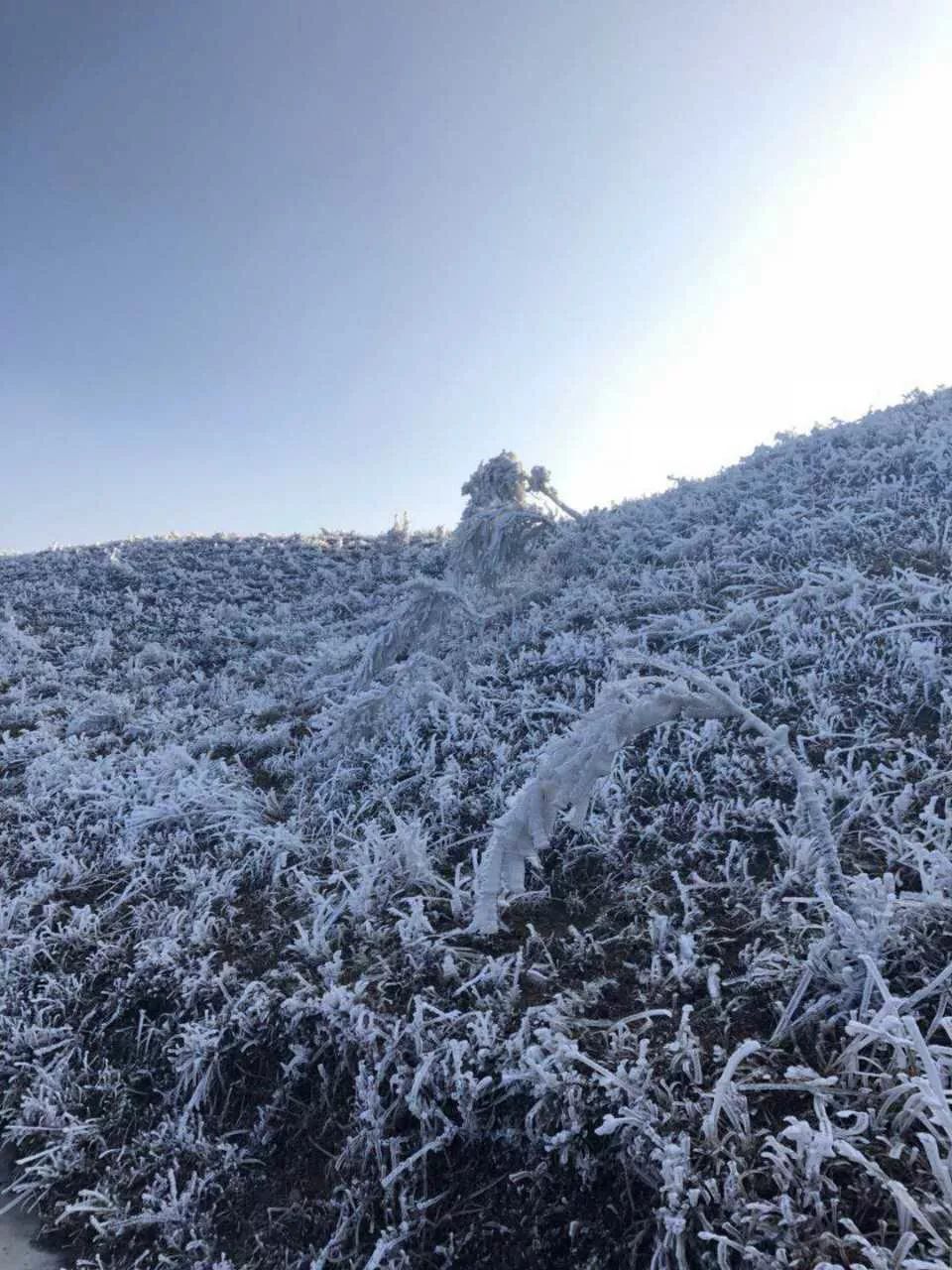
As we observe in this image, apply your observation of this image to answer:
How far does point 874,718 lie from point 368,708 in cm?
467

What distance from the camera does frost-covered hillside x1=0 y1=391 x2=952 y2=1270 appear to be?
8.94 ft

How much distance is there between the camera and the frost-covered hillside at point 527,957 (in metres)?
2.72

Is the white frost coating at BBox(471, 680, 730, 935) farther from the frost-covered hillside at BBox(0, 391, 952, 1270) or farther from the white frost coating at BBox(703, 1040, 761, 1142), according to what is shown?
the white frost coating at BBox(703, 1040, 761, 1142)

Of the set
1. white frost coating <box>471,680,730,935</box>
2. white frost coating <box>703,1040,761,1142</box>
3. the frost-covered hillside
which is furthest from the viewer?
white frost coating <box>471,680,730,935</box>

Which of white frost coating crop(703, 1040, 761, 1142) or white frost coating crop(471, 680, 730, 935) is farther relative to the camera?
white frost coating crop(471, 680, 730, 935)

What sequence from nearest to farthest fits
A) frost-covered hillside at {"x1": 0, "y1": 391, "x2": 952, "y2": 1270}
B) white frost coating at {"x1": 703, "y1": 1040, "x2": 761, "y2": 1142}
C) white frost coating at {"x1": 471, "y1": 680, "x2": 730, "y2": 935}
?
white frost coating at {"x1": 703, "y1": 1040, "x2": 761, "y2": 1142}
frost-covered hillside at {"x1": 0, "y1": 391, "x2": 952, "y2": 1270}
white frost coating at {"x1": 471, "y1": 680, "x2": 730, "y2": 935}

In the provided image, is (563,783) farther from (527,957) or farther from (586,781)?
(527,957)

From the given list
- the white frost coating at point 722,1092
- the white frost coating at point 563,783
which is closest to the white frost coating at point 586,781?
the white frost coating at point 563,783

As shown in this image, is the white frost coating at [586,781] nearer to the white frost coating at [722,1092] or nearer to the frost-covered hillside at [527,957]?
the frost-covered hillside at [527,957]

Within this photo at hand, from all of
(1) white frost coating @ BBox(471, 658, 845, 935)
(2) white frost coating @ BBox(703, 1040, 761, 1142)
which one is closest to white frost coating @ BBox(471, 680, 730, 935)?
(1) white frost coating @ BBox(471, 658, 845, 935)

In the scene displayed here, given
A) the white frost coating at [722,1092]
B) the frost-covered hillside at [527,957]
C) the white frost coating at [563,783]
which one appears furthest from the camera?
the white frost coating at [563,783]

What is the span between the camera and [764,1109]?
2811 mm

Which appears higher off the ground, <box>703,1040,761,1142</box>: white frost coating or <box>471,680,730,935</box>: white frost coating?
<box>471,680,730,935</box>: white frost coating

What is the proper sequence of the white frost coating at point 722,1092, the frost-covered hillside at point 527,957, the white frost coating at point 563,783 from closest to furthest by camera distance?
the white frost coating at point 722,1092
the frost-covered hillside at point 527,957
the white frost coating at point 563,783
